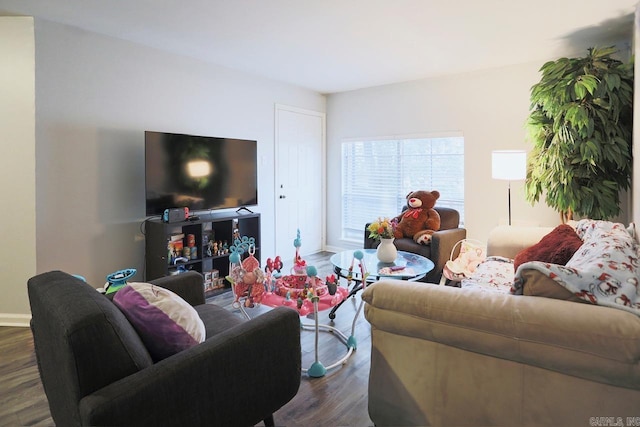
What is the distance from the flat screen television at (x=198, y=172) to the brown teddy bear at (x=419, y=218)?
1.68 meters

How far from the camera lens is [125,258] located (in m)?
3.55

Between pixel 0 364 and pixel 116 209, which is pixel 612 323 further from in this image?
pixel 116 209

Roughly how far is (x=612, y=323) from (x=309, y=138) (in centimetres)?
458

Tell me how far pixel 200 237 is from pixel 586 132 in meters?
3.47

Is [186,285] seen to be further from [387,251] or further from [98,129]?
[98,129]

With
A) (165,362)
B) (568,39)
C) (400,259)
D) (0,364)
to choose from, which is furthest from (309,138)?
(165,362)

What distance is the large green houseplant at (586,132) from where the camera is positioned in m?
2.97

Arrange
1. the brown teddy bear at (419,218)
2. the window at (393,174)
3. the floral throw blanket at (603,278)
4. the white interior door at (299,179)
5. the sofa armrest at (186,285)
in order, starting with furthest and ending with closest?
the white interior door at (299,179) → the window at (393,174) → the brown teddy bear at (419,218) → the sofa armrest at (186,285) → the floral throw blanket at (603,278)

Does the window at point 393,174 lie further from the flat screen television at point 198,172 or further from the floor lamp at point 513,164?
the flat screen television at point 198,172

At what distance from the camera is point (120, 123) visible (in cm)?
345

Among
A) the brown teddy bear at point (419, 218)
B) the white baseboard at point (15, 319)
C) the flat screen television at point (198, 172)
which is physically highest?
the flat screen television at point (198, 172)

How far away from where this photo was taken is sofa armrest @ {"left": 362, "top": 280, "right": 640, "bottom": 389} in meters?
1.21

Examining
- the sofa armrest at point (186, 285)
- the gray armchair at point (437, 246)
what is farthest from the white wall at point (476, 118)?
the sofa armrest at point (186, 285)

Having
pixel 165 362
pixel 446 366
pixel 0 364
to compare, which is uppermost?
pixel 165 362
